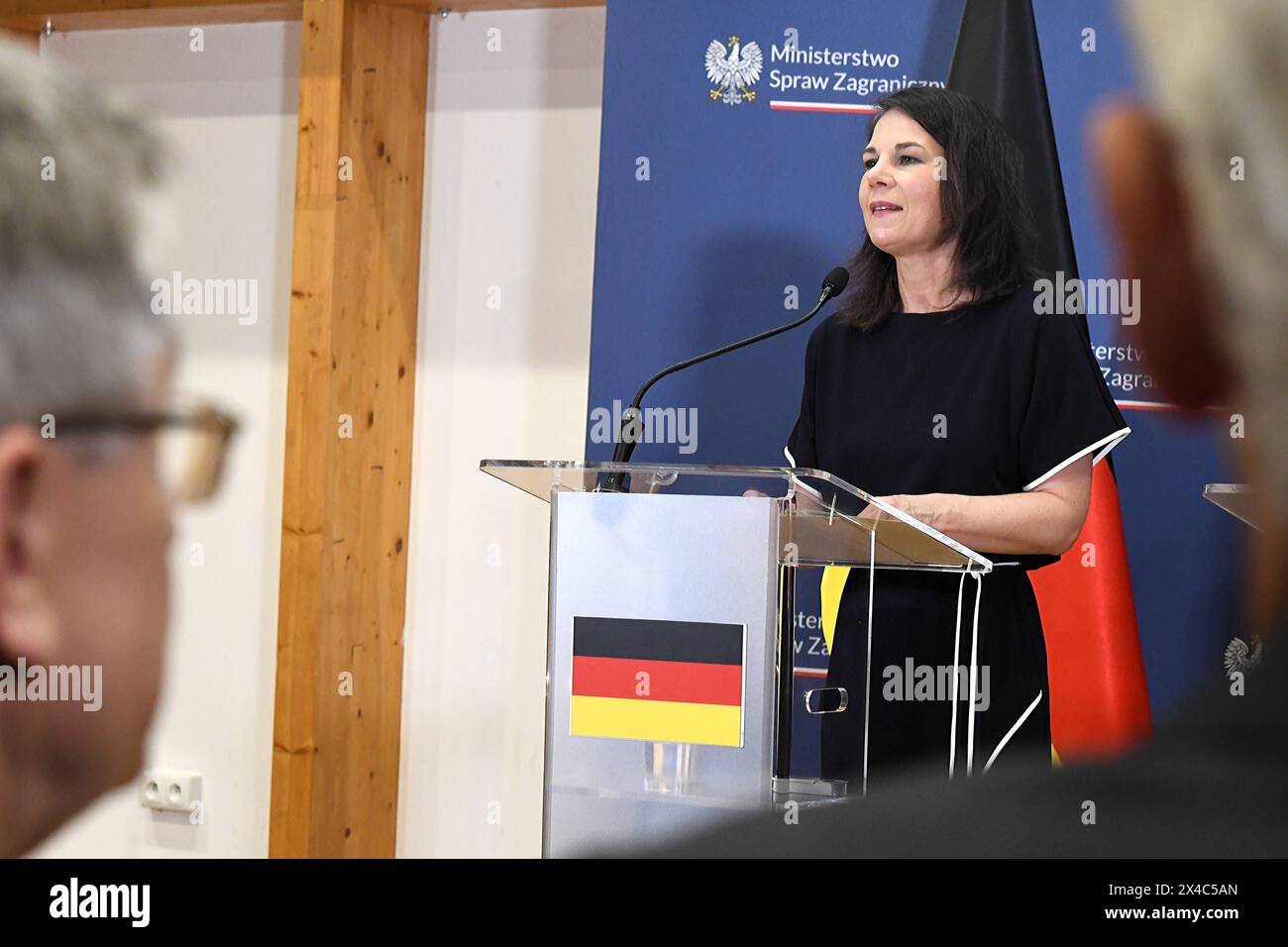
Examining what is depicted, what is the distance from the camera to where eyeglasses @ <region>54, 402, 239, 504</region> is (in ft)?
1.04

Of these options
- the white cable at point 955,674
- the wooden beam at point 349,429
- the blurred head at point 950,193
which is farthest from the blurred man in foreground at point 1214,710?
the wooden beam at point 349,429

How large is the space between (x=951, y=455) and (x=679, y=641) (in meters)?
0.84

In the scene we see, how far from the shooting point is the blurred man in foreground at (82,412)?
11.9 inches

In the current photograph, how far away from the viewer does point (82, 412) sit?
0.32m

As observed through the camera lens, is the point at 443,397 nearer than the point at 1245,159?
No

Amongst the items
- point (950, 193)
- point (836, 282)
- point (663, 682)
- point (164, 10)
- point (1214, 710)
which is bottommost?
point (663, 682)

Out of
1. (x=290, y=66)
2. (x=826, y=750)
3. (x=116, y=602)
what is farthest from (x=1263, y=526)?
(x=290, y=66)

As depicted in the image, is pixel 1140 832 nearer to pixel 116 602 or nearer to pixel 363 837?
pixel 116 602

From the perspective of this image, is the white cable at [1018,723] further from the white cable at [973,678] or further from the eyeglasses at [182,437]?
the eyeglasses at [182,437]

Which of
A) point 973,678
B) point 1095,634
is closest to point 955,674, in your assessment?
point 973,678

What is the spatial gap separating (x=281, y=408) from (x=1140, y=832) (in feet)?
12.6

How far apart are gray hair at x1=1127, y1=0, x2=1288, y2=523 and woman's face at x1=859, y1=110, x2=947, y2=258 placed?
7.12 feet

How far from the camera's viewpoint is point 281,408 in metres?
3.90

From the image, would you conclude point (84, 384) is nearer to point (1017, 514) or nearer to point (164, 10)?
point (1017, 514)
